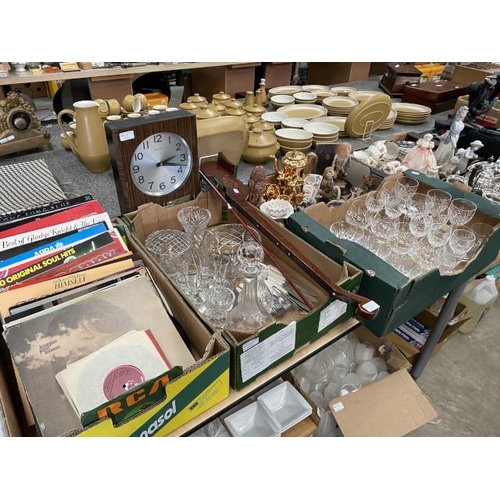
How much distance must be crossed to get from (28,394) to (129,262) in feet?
0.93

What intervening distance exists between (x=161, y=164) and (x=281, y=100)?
121cm

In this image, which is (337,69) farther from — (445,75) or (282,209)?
(282,209)

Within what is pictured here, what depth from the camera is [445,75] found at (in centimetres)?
302

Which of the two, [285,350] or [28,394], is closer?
[28,394]

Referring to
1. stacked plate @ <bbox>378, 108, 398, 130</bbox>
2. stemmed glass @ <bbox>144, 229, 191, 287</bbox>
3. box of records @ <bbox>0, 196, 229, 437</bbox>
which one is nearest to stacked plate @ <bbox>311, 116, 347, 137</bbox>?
stacked plate @ <bbox>378, 108, 398, 130</bbox>

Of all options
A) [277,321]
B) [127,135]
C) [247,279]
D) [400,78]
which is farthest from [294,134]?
[400,78]

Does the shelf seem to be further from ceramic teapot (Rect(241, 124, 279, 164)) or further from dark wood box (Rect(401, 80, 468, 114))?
dark wood box (Rect(401, 80, 468, 114))

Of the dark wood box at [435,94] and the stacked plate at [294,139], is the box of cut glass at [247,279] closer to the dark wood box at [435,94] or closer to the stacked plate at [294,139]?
the stacked plate at [294,139]

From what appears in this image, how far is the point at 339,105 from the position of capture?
6.40 ft

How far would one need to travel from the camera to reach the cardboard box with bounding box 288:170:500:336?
848 millimetres

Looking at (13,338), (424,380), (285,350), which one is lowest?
(424,380)

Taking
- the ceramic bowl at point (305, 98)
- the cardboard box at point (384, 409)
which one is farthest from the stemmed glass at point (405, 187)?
the ceramic bowl at point (305, 98)

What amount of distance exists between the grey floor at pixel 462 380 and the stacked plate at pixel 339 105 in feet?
1.00
